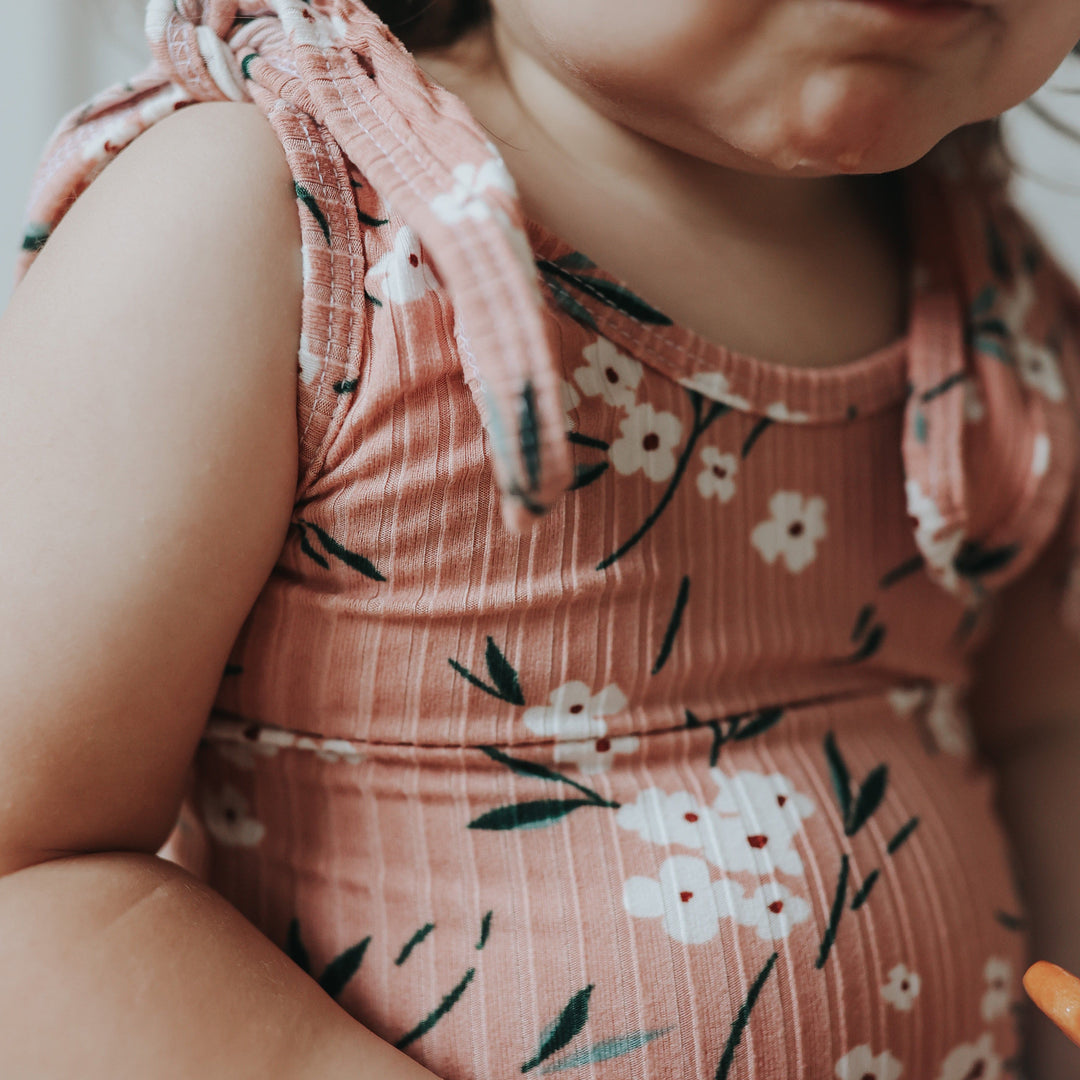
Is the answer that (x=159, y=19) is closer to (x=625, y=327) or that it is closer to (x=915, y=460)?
(x=625, y=327)

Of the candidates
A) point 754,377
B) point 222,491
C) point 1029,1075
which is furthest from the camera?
point 1029,1075

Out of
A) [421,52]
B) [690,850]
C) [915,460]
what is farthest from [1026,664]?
[421,52]

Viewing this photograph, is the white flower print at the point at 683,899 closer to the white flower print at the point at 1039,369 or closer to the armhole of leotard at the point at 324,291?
the armhole of leotard at the point at 324,291

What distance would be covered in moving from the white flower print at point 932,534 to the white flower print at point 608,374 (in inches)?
5.8

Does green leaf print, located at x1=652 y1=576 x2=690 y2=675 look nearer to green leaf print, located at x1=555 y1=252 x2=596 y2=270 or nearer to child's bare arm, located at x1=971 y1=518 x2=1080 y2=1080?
green leaf print, located at x1=555 y1=252 x2=596 y2=270

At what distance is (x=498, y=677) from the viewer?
390 mm

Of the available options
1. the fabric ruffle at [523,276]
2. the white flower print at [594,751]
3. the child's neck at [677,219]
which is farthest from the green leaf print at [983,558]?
the white flower print at [594,751]

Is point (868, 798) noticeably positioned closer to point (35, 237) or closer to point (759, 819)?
point (759, 819)

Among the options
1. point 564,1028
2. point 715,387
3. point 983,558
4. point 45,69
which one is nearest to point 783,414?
point 715,387

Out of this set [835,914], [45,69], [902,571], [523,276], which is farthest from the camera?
[45,69]

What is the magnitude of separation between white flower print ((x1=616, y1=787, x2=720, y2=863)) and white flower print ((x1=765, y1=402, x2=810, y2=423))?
16 centimetres

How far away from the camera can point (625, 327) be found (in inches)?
15.9

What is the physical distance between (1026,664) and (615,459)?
0.33m

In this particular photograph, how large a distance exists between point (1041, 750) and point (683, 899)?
0.31 metres
